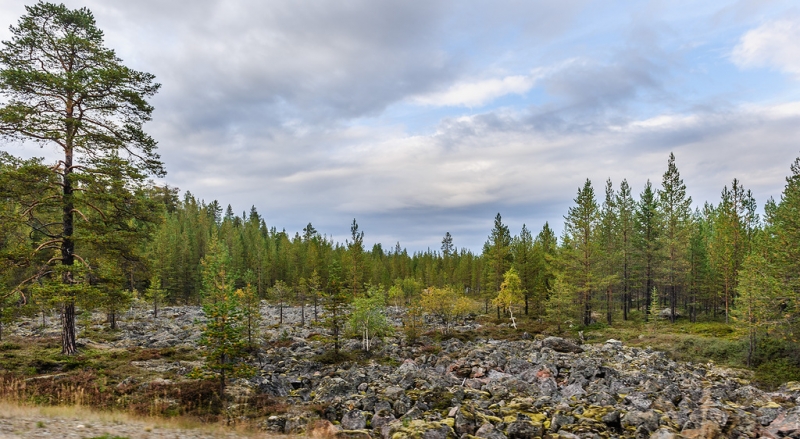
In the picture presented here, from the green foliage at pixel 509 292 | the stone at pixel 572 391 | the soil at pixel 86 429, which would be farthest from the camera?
the green foliage at pixel 509 292

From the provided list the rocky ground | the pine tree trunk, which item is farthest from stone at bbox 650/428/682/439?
the pine tree trunk

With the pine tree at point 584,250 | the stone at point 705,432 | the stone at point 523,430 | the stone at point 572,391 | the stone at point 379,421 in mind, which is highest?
the pine tree at point 584,250

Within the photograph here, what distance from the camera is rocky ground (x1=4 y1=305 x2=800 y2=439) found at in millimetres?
16828

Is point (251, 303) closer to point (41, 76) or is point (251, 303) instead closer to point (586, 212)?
point (41, 76)

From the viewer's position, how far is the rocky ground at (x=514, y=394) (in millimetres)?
16828

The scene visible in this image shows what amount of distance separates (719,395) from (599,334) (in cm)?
2266

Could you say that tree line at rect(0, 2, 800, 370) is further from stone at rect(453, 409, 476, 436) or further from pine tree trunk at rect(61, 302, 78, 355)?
stone at rect(453, 409, 476, 436)

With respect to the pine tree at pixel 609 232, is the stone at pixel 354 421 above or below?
below

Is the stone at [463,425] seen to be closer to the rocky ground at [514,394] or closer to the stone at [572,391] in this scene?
the rocky ground at [514,394]

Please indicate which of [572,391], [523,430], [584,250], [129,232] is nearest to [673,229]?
[584,250]

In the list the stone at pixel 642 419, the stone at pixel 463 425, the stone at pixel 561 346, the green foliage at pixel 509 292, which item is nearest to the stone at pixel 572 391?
the stone at pixel 642 419

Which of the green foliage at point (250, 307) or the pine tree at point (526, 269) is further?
the pine tree at point (526, 269)

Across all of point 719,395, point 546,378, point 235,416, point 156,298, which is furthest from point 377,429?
point 156,298

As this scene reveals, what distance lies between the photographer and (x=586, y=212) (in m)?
49.1
